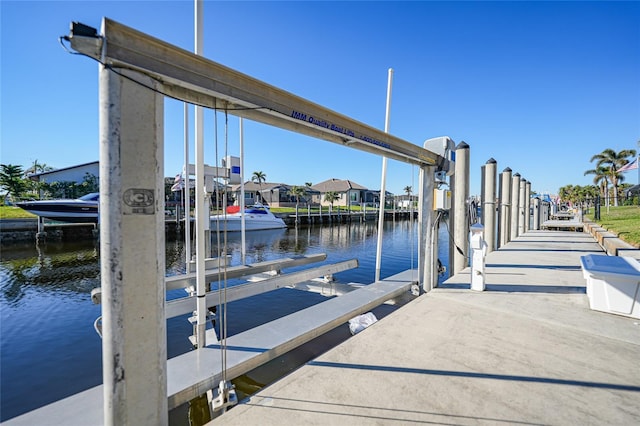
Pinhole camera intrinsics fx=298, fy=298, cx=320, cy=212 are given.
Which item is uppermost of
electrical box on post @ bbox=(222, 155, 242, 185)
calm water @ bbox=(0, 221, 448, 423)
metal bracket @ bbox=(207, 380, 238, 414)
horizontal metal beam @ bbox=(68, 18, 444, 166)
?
horizontal metal beam @ bbox=(68, 18, 444, 166)

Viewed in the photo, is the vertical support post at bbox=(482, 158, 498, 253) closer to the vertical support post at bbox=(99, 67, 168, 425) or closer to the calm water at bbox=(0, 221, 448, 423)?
the calm water at bbox=(0, 221, 448, 423)

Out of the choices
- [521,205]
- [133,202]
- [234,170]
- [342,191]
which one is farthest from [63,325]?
[342,191]


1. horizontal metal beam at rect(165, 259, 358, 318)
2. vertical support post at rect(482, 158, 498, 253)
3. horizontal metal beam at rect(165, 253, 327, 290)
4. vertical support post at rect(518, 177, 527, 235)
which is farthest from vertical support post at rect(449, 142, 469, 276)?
vertical support post at rect(518, 177, 527, 235)

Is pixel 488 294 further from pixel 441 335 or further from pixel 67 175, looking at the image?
pixel 67 175

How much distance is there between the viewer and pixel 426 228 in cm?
558

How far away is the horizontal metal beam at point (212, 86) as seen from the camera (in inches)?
68.3

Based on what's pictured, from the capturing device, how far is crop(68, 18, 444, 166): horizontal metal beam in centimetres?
174

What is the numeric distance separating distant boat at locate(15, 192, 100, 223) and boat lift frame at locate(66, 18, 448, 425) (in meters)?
23.4

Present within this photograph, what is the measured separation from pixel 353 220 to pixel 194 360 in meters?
43.2

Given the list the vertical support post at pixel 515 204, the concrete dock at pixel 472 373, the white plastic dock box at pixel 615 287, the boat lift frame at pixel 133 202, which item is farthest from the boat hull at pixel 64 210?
the vertical support post at pixel 515 204

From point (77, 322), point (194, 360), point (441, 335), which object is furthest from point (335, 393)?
point (77, 322)

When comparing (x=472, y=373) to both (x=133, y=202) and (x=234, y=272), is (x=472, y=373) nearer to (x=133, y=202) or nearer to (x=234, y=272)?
(x=133, y=202)

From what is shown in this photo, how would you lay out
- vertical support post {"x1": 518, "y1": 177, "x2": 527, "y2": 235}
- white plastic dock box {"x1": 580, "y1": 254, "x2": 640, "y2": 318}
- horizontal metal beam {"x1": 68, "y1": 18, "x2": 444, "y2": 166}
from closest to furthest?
horizontal metal beam {"x1": 68, "y1": 18, "x2": 444, "y2": 166}
white plastic dock box {"x1": 580, "y1": 254, "x2": 640, "y2": 318}
vertical support post {"x1": 518, "y1": 177, "x2": 527, "y2": 235}

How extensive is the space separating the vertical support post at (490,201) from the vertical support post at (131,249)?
1141 cm
